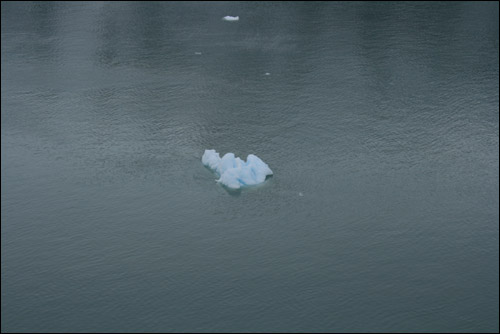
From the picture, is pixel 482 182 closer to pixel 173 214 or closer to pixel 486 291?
pixel 486 291

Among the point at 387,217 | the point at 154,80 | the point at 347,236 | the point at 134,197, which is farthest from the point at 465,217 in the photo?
the point at 154,80

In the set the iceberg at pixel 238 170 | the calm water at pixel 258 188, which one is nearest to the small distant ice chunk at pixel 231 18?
the calm water at pixel 258 188

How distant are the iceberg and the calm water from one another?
6.60 feet

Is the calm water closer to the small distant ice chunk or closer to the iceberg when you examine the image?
the iceberg

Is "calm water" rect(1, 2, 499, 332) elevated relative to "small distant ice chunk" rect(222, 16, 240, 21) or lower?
lower

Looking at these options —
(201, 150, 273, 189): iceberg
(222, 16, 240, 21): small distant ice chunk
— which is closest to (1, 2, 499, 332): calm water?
(201, 150, 273, 189): iceberg

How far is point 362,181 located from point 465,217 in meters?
14.6

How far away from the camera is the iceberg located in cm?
9712

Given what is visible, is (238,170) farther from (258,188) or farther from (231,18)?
(231,18)

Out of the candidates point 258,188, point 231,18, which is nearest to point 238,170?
point 258,188

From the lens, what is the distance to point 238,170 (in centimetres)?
9756

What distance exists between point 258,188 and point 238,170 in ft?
11.7

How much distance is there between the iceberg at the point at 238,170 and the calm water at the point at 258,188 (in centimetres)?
201

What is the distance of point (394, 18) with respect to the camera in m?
164
